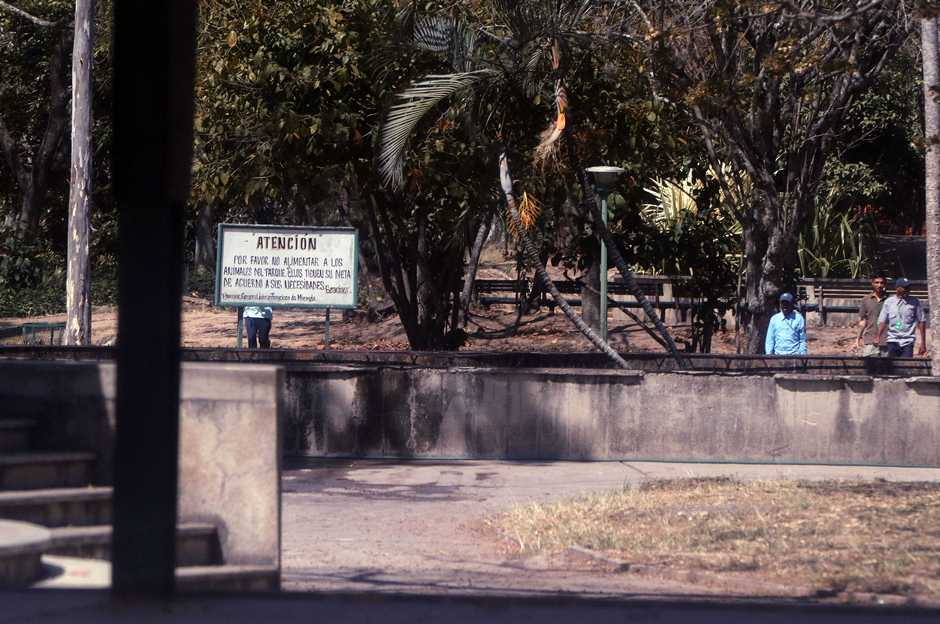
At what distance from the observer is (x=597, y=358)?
1479 cm

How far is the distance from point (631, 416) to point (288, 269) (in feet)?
23.4

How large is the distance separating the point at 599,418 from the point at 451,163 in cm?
536

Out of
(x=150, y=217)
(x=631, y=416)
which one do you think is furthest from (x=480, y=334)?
(x=150, y=217)

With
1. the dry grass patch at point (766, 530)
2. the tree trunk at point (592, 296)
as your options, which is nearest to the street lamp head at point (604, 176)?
the tree trunk at point (592, 296)

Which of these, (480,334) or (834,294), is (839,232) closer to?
(834,294)

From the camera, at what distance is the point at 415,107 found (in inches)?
525

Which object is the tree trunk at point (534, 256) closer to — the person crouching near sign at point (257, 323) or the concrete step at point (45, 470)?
the concrete step at point (45, 470)

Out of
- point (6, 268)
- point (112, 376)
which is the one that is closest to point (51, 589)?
point (112, 376)

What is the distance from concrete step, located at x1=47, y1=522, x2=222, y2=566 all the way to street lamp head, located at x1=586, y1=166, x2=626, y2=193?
395 inches

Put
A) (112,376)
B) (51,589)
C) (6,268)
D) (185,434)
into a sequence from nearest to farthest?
(51,589) → (185,434) → (112,376) → (6,268)

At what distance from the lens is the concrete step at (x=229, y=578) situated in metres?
6.23

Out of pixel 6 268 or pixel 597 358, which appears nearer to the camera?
pixel 597 358

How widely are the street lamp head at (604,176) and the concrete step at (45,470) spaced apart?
9.71 metres

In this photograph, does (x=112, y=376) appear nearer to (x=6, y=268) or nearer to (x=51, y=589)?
(x=51, y=589)
